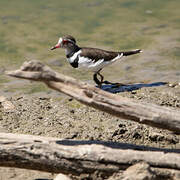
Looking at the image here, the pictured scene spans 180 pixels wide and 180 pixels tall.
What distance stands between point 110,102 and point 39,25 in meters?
8.75

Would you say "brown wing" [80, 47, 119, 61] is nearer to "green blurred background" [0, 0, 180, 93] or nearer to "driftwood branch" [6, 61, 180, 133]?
"green blurred background" [0, 0, 180, 93]

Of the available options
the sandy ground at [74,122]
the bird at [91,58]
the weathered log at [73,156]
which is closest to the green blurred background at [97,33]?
the bird at [91,58]

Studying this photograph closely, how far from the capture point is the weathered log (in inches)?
205

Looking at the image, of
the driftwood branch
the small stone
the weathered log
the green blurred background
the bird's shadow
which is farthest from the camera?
the green blurred background

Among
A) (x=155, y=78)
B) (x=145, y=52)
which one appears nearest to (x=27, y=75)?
(x=155, y=78)

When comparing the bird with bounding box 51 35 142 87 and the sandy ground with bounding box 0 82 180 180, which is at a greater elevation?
the bird with bounding box 51 35 142 87

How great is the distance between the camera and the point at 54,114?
7.83 m

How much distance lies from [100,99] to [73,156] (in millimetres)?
735

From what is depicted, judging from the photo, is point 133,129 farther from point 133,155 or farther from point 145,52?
point 145,52

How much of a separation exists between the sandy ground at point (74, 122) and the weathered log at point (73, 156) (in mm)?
704

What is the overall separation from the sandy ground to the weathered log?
2.31 feet

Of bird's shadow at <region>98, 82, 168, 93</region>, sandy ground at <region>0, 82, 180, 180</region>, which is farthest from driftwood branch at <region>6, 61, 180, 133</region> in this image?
bird's shadow at <region>98, 82, 168, 93</region>

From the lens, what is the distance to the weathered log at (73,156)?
17.1 feet

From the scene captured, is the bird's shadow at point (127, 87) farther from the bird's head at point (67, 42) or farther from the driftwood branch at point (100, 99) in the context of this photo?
the driftwood branch at point (100, 99)
